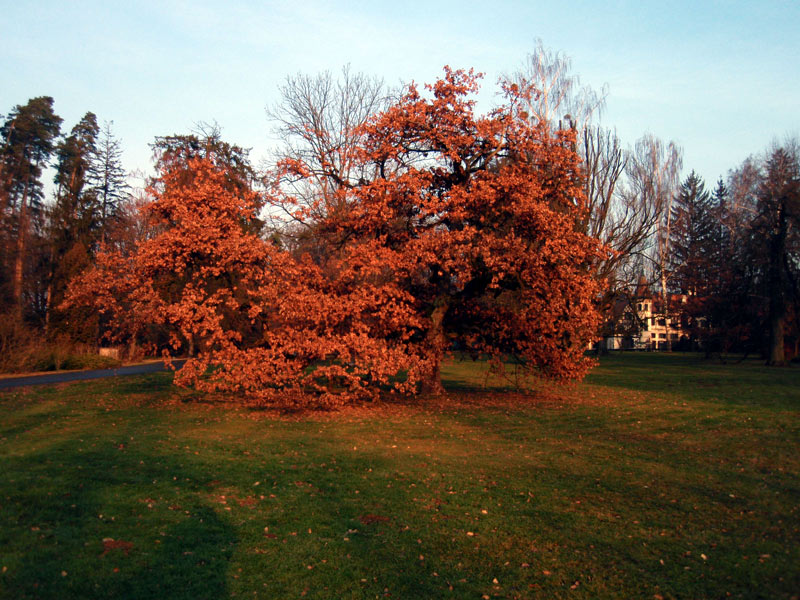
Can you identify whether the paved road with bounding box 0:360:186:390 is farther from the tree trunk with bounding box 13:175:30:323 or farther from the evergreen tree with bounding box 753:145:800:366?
the evergreen tree with bounding box 753:145:800:366

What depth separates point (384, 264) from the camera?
624 inches

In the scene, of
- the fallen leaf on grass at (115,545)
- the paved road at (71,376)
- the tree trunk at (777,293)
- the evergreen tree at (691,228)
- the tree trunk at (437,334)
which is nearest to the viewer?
the fallen leaf on grass at (115,545)

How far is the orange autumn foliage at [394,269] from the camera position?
15.4 meters

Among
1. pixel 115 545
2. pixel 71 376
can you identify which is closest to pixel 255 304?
pixel 115 545

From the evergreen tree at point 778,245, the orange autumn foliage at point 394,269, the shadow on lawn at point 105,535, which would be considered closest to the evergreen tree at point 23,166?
the orange autumn foliage at point 394,269

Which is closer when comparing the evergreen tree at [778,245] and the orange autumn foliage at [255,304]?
the orange autumn foliage at [255,304]

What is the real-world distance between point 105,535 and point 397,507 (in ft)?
10.7

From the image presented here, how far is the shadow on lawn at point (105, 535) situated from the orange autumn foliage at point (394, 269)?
6.41 metres

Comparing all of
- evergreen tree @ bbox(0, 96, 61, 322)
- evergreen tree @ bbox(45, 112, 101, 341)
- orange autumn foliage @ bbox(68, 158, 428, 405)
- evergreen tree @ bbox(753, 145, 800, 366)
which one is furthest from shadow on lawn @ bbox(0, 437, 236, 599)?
evergreen tree @ bbox(753, 145, 800, 366)

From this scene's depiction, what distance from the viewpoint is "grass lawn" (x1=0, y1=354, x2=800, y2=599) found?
17.4 feet

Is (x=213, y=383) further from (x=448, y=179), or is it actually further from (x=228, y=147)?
(x=228, y=147)

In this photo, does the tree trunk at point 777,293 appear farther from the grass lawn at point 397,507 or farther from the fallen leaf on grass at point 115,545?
the fallen leaf on grass at point 115,545

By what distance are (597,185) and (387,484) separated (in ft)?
80.2

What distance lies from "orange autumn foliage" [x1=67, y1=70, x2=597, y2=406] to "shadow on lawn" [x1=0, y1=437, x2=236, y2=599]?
6411 millimetres
